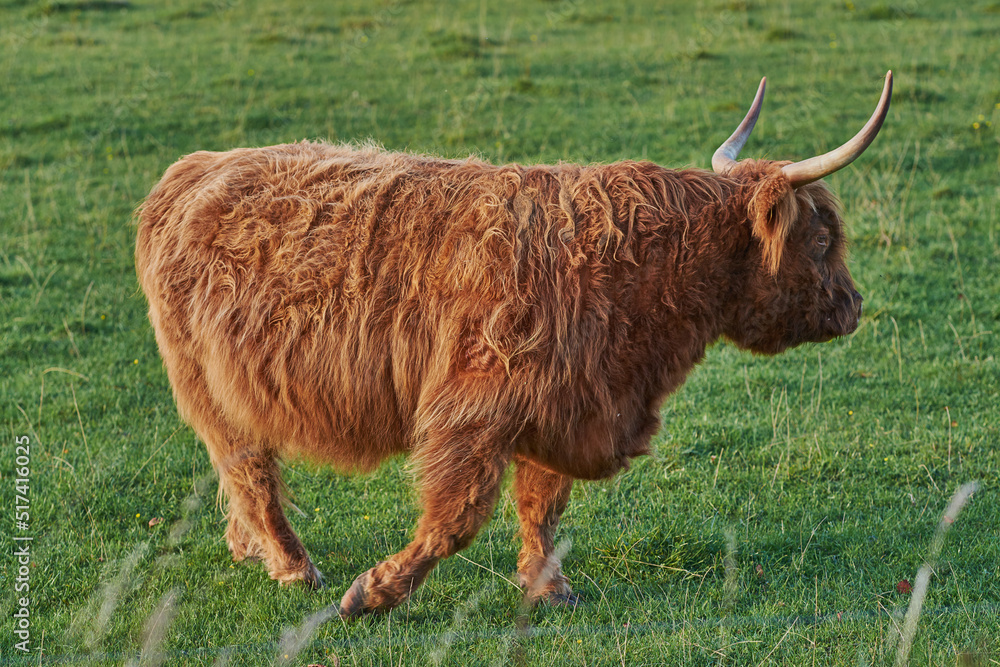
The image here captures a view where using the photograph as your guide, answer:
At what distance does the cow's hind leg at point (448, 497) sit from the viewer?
11.9 feet

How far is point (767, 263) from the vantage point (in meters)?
3.88

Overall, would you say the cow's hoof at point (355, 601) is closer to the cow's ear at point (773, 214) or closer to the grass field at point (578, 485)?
the grass field at point (578, 485)

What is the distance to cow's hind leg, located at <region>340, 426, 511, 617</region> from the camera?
11.9 ft

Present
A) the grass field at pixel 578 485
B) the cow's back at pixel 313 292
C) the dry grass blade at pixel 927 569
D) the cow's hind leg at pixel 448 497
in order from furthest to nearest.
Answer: the grass field at pixel 578 485, the cow's back at pixel 313 292, the cow's hind leg at pixel 448 497, the dry grass blade at pixel 927 569

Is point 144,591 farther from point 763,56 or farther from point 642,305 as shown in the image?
point 763,56

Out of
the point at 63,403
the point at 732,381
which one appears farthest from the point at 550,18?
the point at 63,403

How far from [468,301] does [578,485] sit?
1.86 m

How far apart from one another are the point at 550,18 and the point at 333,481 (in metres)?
10.8

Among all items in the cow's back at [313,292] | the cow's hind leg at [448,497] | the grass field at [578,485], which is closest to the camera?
the cow's hind leg at [448,497]

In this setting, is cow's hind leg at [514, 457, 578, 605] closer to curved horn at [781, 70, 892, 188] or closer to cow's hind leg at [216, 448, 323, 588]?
cow's hind leg at [216, 448, 323, 588]

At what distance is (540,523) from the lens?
14.2ft

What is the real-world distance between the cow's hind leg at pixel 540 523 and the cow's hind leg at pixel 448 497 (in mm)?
563

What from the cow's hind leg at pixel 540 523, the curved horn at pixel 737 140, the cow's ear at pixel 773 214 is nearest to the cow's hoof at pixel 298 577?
the cow's hind leg at pixel 540 523

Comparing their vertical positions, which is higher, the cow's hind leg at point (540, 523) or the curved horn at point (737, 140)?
the curved horn at point (737, 140)
